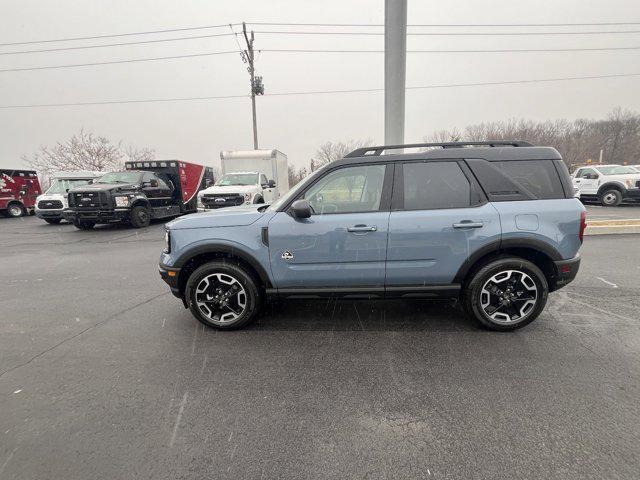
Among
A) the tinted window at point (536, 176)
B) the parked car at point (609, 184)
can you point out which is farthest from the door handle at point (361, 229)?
the parked car at point (609, 184)

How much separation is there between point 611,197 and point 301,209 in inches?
708

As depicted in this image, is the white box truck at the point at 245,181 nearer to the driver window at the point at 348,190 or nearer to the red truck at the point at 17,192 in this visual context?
the driver window at the point at 348,190

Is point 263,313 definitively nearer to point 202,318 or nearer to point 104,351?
point 202,318

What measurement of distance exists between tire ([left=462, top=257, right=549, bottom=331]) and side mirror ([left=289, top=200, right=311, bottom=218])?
1867mm

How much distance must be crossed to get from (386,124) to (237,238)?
6225 millimetres

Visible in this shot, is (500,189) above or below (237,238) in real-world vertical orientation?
above

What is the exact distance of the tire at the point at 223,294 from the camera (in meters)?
3.66

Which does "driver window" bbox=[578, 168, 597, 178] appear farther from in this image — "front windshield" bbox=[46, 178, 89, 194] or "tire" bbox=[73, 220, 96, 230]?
"front windshield" bbox=[46, 178, 89, 194]

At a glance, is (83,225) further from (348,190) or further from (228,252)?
(348,190)

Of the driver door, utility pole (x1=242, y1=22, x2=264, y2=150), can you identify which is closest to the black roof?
the driver door

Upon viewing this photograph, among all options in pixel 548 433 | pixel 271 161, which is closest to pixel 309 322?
pixel 548 433

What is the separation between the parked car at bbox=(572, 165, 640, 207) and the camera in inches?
577

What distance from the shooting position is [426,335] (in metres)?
3.53

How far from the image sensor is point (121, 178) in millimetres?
12859
